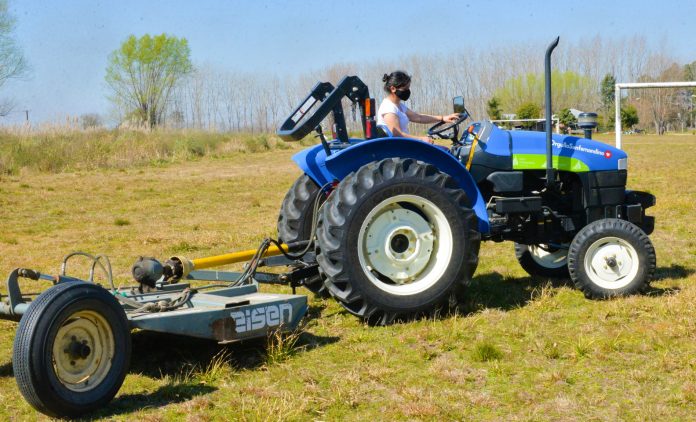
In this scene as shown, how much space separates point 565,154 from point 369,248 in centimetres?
195

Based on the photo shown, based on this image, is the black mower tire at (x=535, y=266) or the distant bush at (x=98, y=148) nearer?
the black mower tire at (x=535, y=266)

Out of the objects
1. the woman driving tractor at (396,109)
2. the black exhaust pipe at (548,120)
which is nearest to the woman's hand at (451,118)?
the woman driving tractor at (396,109)

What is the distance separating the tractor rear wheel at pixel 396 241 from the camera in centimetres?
514

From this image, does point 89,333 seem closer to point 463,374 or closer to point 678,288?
point 463,374

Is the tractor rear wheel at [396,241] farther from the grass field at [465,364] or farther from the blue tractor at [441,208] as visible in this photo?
the grass field at [465,364]

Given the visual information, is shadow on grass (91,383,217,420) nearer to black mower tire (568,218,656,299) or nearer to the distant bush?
black mower tire (568,218,656,299)

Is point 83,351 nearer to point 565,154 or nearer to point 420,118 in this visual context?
point 420,118

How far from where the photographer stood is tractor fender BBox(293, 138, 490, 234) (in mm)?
5441

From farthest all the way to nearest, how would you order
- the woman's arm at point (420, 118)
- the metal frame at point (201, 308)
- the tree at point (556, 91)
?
1. the tree at point (556, 91)
2. the woman's arm at point (420, 118)
3. the metal frame at point (201, 308)

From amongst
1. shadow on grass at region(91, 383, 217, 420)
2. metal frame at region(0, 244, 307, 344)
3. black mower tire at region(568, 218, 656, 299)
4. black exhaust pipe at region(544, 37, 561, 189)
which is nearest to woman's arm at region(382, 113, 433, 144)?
black exhaust pipe at region(544, 37, 561, 189)

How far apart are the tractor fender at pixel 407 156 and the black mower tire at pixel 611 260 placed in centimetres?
76

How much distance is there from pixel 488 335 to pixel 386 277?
86 centimetres

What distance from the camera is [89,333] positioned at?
12.3ft

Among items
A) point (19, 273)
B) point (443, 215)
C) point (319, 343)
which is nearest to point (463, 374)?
point (319, 343)
